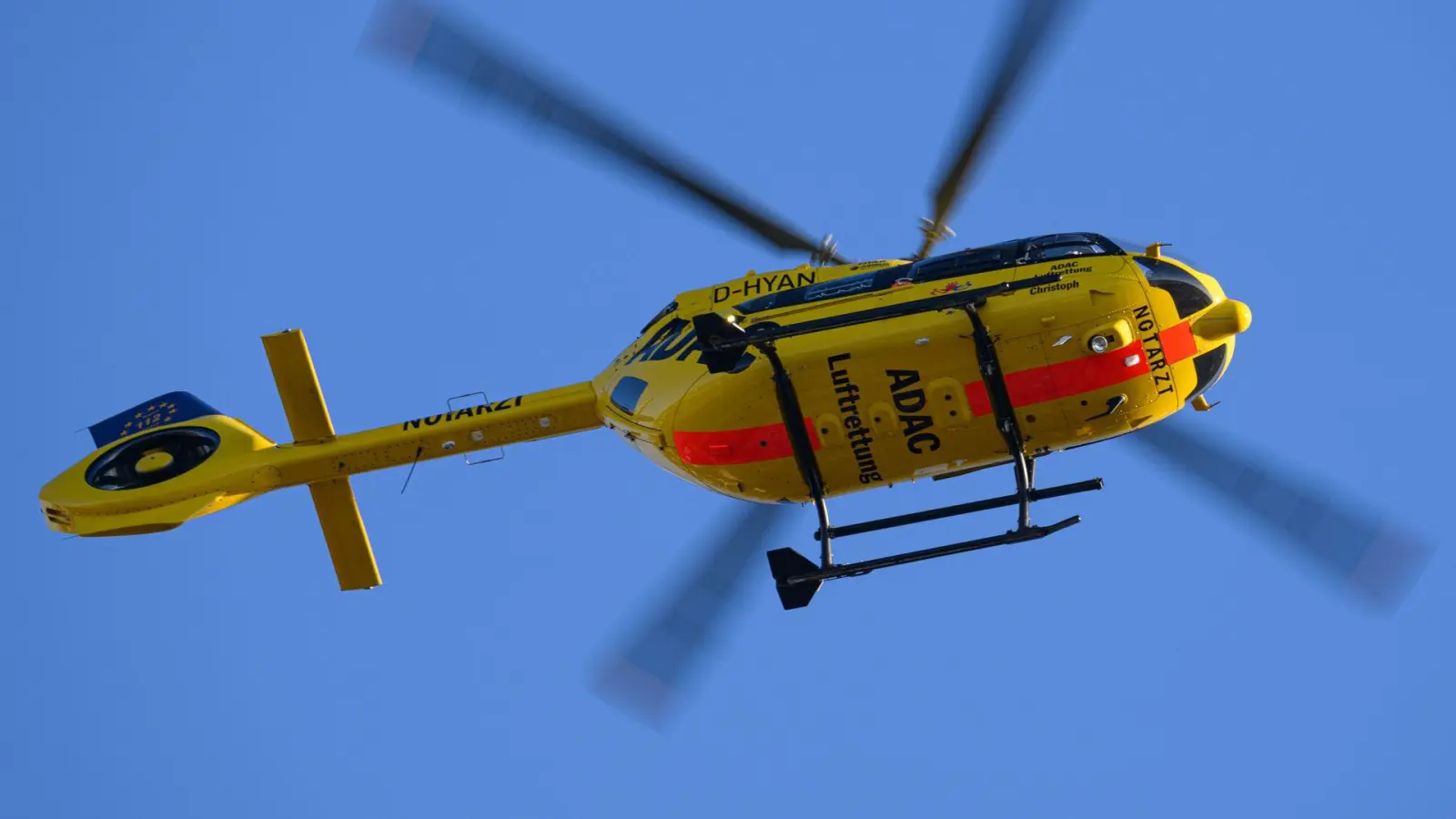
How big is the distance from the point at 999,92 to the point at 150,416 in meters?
9.61

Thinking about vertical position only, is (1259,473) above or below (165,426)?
below

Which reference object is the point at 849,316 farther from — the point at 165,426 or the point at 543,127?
the point at 165,426

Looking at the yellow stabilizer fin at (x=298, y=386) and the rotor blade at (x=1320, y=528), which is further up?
the yellow stabilizer fin at (x=298, y=386)

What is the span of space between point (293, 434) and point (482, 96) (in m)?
4.83

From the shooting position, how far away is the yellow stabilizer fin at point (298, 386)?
1694 centimetres

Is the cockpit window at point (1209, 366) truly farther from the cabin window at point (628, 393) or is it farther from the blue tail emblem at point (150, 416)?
the blue tail emblem at point (150, 416)

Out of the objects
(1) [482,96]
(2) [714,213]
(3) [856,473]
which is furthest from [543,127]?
(3) [856,473]

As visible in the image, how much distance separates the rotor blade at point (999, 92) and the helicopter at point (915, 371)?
1 centimetres

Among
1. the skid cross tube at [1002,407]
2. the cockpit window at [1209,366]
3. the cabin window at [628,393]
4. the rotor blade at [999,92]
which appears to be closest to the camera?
the rotor blade at [999,92]

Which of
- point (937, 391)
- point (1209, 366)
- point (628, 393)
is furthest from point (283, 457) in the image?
point (1209, 366)

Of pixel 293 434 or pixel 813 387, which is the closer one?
pixel 813 387

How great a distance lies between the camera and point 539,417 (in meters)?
16.5

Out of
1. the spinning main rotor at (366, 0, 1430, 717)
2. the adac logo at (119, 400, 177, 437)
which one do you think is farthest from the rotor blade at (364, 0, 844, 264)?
the adac logo at (119, 400, 177, 437)

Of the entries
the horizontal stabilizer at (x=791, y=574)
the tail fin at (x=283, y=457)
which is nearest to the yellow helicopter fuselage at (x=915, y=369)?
the horizontal stabilizer at (x=791, y=574)
